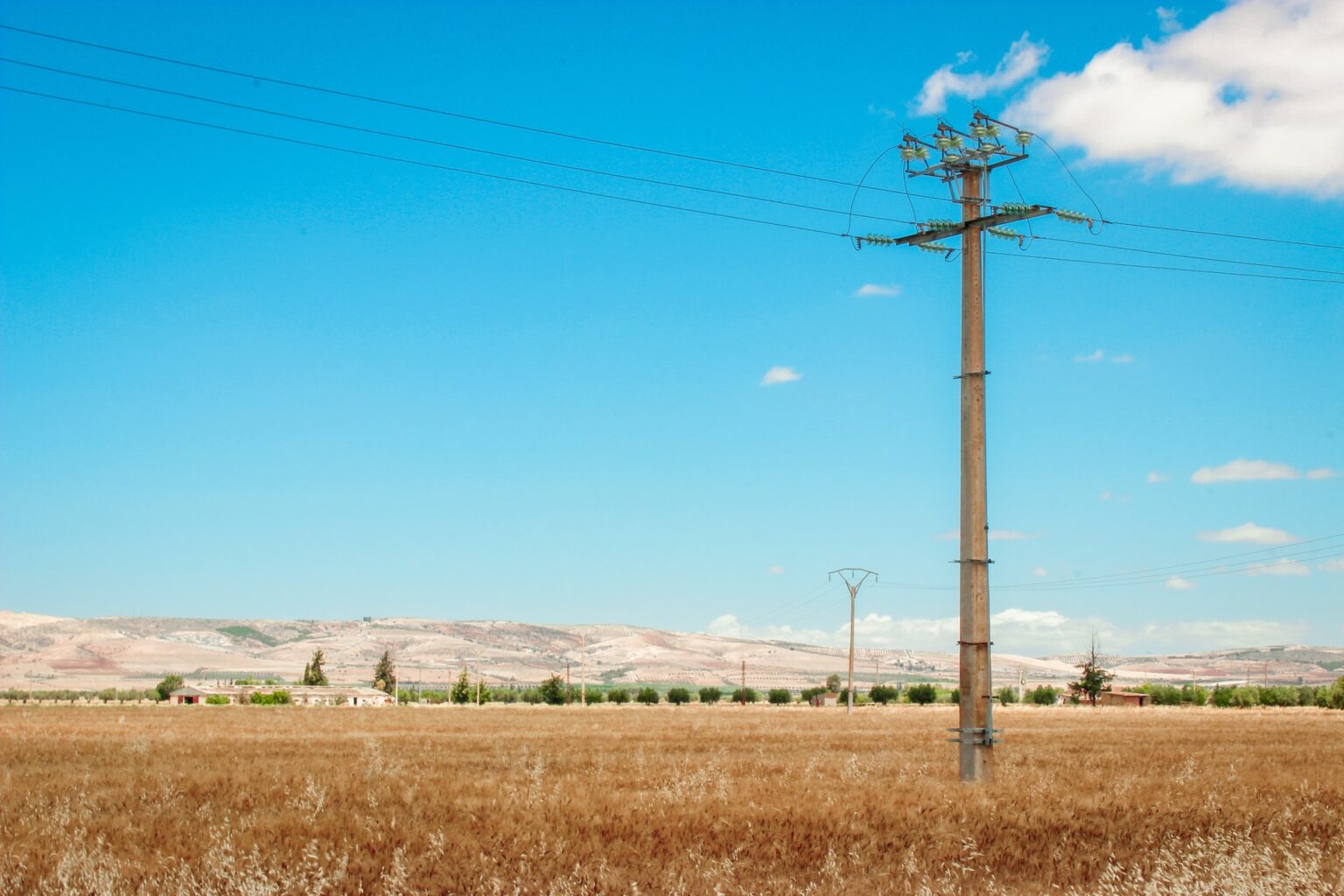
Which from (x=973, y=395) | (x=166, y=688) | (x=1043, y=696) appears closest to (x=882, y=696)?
(x=1043, y=696)

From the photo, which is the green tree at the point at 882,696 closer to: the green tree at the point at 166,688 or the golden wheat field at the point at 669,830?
the green tree at the point at 166,688

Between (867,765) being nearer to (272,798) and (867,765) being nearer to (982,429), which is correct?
(982,429)

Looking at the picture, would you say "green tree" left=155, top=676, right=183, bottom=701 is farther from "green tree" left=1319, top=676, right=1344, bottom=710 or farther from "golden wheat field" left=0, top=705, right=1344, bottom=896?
"golden wheat field" left=0, top=705, right=1344, bottom=896

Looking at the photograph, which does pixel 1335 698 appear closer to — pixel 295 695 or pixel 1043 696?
pixel 1043 696

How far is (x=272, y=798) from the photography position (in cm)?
1867

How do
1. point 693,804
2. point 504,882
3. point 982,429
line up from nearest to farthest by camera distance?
point 504,882 → point 693,804 → point 982,429

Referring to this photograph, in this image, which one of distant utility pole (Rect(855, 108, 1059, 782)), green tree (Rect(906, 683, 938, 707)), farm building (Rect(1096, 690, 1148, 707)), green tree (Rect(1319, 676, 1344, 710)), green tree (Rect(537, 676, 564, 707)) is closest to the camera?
distant utility pole (Rect(855, 108, 1059, 782))

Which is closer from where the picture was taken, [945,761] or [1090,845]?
[1090,845]

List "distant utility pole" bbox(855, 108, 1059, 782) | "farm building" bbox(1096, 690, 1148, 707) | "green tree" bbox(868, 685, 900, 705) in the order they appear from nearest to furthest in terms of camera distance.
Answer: "distant utility pole" bbox(855, 108, 1059, 782), "farm building" bbox(1096, 690, 1148, 707), "green tree" bbox(868, 685, 900, 705)

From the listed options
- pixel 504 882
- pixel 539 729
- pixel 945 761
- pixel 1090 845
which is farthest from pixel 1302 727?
pixel 504 882

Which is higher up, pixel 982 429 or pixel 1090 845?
pixel 982 429

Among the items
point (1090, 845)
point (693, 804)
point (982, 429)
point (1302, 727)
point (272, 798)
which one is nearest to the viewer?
point (1090, 845)

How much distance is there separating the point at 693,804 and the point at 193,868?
260 inches

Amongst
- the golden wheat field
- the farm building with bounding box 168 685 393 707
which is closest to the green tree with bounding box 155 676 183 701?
the farm building with bounding box 168 685 393 707
